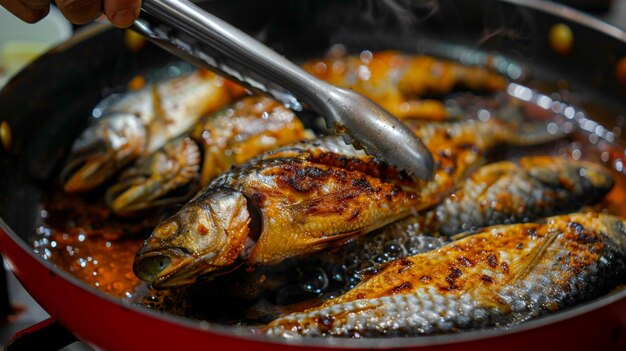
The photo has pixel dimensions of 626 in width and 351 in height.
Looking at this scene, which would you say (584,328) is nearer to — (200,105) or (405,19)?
(200,105)

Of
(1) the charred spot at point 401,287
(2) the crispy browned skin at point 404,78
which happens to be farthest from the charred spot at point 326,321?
(2) the crispy browned skin at point 404,78

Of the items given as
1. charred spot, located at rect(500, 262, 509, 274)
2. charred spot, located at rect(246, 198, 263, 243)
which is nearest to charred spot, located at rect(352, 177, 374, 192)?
charred spot, located at rect(246, 198, 263, 243)

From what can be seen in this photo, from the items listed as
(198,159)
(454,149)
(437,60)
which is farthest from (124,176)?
(437,60)

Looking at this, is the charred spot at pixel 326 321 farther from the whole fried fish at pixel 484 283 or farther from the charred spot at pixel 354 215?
the charred spot at pixel 354 215

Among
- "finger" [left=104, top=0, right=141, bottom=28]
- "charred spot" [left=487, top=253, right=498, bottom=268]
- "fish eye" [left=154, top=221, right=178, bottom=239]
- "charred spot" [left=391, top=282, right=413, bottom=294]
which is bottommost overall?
"fish eye" [left=154, top=221, right=178, bottom=239]

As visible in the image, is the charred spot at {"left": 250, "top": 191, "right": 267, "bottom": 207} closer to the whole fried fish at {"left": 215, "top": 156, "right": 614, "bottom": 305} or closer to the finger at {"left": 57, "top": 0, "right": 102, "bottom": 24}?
the whole fried fish at {"left": 215, "top": 156, "right": 614, "bottom": 305}

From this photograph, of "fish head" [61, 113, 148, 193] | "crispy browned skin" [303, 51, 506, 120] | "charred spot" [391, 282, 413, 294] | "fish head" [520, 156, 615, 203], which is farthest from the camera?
"crispy browned skin" [303, 51, 506, 120]

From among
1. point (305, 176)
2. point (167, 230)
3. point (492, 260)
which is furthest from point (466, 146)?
point (167, 230)
